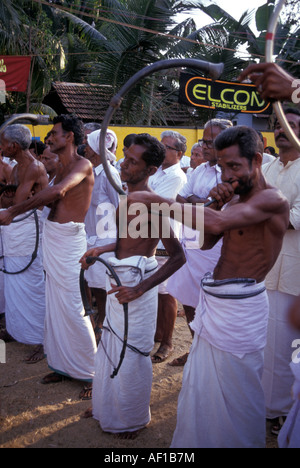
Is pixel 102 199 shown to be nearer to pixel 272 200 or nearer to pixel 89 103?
pixel 272 200

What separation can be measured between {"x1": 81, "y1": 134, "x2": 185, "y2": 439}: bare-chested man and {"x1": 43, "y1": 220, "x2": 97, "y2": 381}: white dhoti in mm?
755

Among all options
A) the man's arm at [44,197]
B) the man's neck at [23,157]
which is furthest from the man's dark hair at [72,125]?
the man's neck at [23,157]

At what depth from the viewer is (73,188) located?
438cm

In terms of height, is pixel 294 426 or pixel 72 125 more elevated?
pixel 72 125

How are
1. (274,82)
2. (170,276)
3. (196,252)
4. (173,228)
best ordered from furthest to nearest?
(173,228), (196,252), (170,276), (274,82)

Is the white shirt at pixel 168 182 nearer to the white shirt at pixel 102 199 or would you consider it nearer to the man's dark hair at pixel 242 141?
the white shirt at pixel 102 199

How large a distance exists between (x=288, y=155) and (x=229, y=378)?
2.01 metres

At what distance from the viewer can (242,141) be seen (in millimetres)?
2838

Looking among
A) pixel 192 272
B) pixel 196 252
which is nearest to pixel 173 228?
pixel 196 252

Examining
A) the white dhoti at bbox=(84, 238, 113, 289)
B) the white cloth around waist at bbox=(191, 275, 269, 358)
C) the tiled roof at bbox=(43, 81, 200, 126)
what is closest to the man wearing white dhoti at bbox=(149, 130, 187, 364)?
the white dhoti at bbox=(84, 238, 113, 289)

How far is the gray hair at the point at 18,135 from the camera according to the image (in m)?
5.15

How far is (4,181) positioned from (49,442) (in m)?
3.48

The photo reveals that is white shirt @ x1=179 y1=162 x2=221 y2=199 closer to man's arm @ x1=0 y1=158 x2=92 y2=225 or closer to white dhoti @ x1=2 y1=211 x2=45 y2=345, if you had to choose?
man's arm @ x1=0 y1=158 x2=92 y2=225

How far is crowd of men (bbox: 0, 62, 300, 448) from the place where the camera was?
286cm
